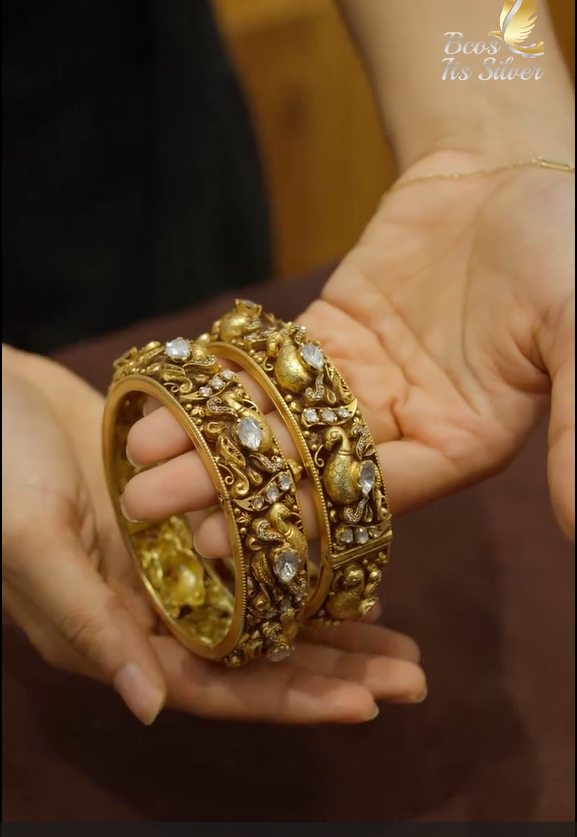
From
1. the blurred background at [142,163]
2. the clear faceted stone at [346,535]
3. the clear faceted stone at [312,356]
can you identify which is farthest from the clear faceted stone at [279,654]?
the blurred background at [142,163]

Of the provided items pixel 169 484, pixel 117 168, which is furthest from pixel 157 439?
pixel 117 168

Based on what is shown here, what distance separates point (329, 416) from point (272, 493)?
7 centimetres

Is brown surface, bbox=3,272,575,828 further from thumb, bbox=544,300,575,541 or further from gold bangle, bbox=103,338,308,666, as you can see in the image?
thumb, bbox=544,300,575,541

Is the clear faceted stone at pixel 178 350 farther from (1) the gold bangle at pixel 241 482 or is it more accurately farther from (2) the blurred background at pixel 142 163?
(2) the blurred background at pixel 142 163

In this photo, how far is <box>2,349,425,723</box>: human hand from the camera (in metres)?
0.67

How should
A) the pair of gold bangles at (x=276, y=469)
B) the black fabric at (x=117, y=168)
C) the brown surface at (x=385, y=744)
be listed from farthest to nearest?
the black fabric at (x=117, y=168) → the brown surface at (x=385, y=744) → the pair of gold bangles at (x=276, y=469)

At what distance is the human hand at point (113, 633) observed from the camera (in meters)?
0.67

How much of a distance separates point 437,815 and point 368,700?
117 mm

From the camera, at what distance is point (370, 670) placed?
69 cm

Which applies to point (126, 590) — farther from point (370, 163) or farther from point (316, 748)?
point (370, 163)

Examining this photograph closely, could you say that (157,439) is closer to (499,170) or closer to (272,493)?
(272,493)

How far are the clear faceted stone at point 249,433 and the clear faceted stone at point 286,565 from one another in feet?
0.25

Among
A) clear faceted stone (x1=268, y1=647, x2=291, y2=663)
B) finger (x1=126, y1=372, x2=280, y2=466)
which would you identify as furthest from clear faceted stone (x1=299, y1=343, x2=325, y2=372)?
clear faceted stone (x1=268, y1=647, x2=291, y2=663)

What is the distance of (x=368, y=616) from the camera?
0.73 metres
